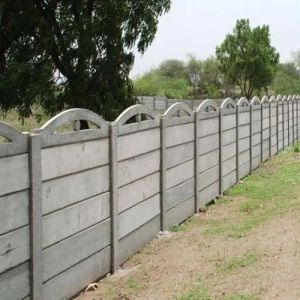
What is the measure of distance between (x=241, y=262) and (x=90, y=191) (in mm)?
1618

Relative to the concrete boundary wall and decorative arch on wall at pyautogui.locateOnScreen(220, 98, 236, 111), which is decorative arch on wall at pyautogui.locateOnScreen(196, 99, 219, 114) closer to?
the concrete boundary wall

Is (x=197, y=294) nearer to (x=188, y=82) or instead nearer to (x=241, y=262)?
(x=241, y=262)

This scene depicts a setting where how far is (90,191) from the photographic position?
15.6ft

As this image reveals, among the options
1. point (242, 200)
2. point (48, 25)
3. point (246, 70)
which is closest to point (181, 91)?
point (246, 70)

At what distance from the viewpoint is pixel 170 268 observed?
541cm

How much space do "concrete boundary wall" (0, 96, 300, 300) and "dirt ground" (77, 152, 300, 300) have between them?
0.59ft

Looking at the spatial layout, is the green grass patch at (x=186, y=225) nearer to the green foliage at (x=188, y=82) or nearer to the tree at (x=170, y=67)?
the green foliage at (x=188, y=82)

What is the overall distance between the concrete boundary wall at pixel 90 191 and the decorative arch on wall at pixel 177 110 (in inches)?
1.0

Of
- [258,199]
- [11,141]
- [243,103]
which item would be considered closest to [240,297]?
[11,141]

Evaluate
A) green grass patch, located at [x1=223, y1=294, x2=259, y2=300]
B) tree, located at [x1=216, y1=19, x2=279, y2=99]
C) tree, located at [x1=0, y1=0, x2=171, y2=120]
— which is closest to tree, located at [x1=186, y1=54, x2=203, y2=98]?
tree, located at [x1=216, y1=19, x2=279, y2=99]

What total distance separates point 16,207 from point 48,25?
35.6 ft

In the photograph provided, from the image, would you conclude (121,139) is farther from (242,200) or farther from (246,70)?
(246,70)

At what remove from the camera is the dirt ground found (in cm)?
456

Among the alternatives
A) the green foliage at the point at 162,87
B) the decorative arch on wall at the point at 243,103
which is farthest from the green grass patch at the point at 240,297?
the green foliage at the point at 162,87
